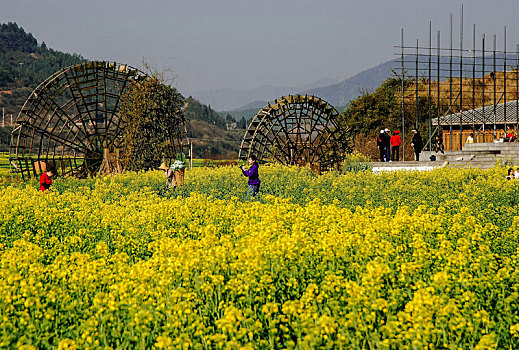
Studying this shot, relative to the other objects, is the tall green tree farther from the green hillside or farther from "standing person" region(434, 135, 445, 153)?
the green hillside

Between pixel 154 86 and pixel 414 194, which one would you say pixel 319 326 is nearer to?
pixel 414 194

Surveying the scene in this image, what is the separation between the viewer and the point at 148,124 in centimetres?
2953

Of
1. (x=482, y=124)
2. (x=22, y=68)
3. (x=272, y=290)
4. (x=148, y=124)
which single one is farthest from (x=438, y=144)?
(x=22, y=68)

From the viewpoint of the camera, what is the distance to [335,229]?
7516mm

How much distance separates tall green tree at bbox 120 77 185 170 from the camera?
29.1m

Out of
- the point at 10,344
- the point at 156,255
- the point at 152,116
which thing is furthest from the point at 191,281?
the point at 152,116

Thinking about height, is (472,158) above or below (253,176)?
above

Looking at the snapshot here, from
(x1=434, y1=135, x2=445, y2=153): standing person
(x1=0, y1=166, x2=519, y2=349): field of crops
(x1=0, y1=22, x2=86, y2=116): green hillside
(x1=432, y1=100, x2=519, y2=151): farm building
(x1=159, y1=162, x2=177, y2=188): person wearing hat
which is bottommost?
(x1=0, y1=166, x2=519, y2=349): field of crops

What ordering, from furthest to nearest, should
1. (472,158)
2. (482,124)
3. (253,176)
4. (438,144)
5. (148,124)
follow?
(482,124)
(438,144)
(148,124)
(472,158)
(253,176)

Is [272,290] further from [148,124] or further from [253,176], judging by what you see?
[148,124]

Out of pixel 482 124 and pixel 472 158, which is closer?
pixel 472 158

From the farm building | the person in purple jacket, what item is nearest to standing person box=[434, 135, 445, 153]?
the farm building

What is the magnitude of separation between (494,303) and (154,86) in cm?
2635

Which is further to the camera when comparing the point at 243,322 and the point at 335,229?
the point at 335,229
